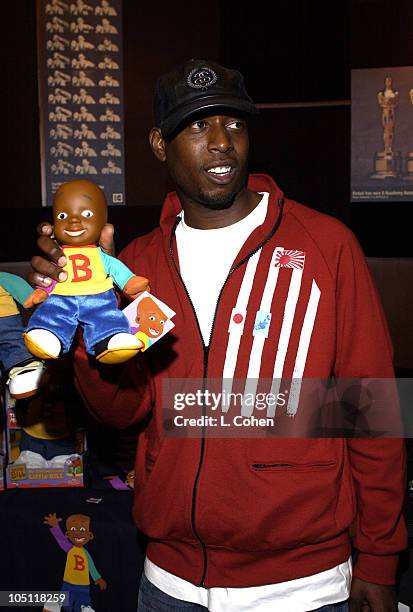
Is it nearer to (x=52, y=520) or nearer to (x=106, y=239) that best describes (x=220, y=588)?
(x=106, y=239)

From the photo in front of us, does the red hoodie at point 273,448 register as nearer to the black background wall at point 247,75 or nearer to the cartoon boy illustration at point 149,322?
the cartoon boy illustration at point 149,322

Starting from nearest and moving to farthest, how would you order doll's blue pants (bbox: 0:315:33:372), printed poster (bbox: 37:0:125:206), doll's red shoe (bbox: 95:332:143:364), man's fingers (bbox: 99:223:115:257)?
doll's red shoe (bbox: 95:332:143:364) < man's fingers (bbox: 99:223:115:257) < doll's blue pants (bbox: 0:315:33:372) < printed poster (bbox: 37:0:125:206)

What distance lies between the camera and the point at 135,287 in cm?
113

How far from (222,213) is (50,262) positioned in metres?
0.40

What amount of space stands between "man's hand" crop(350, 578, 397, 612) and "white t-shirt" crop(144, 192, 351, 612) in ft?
0.07

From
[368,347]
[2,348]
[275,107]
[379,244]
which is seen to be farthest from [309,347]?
[275,107]

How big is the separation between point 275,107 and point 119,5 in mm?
931

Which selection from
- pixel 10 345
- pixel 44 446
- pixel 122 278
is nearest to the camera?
pixel 122 278

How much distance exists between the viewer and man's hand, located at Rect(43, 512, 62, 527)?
194 cm

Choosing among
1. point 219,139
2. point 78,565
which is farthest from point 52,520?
point 219,139

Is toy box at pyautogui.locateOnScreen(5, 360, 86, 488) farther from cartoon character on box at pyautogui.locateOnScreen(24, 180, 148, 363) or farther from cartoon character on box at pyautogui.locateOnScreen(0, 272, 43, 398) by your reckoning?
cartoon character on box at pyautogui.locateOnScreen(24, 180, 148, 363)

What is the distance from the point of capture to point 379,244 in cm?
368

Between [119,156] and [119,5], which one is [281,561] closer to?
[119,156]

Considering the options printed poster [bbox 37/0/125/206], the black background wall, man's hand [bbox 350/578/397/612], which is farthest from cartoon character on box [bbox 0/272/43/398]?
printed poster [bbox 37/0/125/206]
